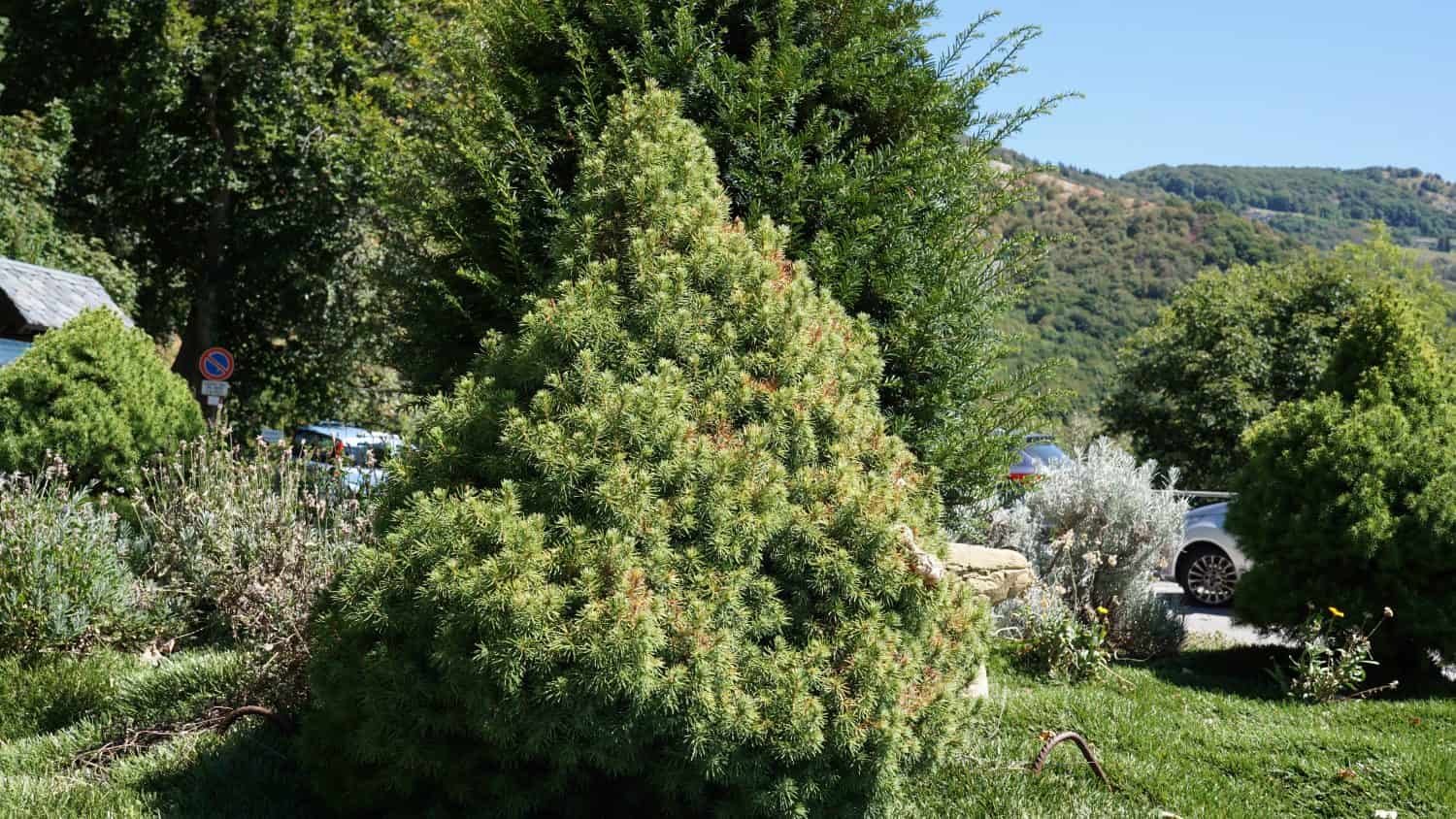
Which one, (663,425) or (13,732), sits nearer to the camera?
(663,425)

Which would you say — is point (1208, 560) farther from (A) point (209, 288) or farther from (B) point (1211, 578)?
(A) point (209, 288)

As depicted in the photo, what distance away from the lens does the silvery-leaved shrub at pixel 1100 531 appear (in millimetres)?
7199

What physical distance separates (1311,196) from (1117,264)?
6915cm

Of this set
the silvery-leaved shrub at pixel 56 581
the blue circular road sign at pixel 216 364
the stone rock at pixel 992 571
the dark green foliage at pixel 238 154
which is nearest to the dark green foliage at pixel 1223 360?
the dark green foliage at pixel 238 154

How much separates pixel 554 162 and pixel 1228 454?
17.9 m

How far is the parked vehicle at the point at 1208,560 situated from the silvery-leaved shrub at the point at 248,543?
8.67 m

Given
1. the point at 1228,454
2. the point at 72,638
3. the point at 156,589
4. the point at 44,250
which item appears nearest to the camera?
the point at 72,638

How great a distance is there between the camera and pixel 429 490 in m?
3.11

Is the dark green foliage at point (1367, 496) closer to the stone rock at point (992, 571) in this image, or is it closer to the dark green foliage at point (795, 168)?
the stone rock at point (992, 571)

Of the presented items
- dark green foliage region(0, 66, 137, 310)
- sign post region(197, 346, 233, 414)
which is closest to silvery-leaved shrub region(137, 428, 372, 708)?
sign post region(197, 346, 233, 414)

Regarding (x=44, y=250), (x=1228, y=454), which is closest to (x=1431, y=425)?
(x=1228, y=454)

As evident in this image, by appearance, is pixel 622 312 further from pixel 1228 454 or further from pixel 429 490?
pixel 1228 454

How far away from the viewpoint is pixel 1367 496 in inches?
246

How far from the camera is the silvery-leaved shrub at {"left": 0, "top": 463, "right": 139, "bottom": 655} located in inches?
201
